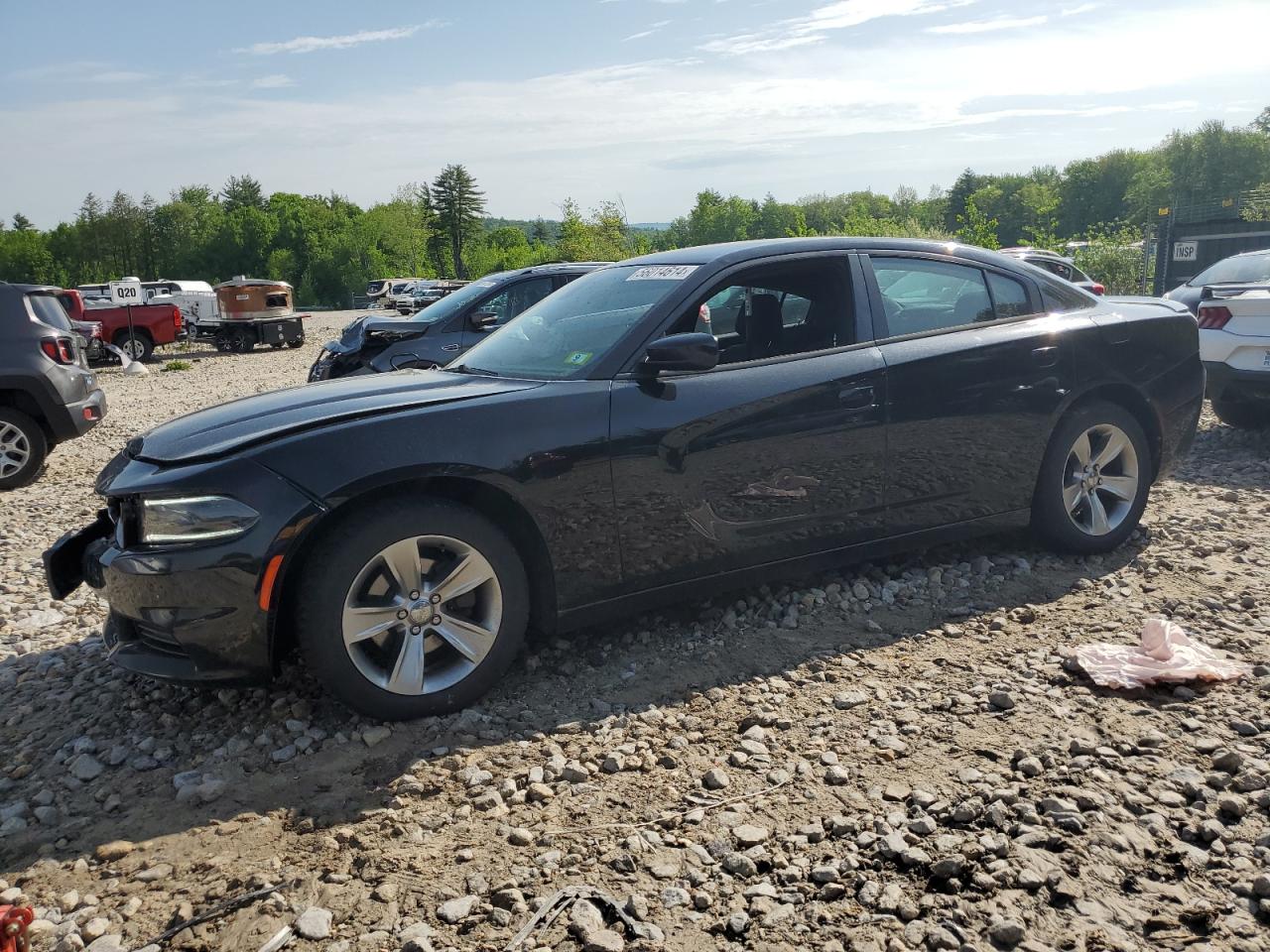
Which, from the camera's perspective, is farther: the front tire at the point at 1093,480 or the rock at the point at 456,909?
the front tire at the point at 1093,480

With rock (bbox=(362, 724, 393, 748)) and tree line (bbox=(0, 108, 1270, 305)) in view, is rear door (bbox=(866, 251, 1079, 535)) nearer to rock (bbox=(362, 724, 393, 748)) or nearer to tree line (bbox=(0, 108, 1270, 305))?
rock (bbox=(362, 724, 393, 748))

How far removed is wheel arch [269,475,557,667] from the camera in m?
3.37

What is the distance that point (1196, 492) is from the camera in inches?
262

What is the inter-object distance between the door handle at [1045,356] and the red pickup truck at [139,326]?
23.1m

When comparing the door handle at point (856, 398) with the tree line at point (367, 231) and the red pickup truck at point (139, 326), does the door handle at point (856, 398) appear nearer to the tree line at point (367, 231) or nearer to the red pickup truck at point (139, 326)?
the red pickup truck at point (139, 326)

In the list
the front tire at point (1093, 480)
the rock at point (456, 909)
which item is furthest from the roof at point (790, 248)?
the rock at point (456, 909)

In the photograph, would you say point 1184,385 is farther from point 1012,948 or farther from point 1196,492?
point 1012,948

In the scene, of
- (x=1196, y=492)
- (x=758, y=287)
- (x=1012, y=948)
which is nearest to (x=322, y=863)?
(x=1012, y=948)

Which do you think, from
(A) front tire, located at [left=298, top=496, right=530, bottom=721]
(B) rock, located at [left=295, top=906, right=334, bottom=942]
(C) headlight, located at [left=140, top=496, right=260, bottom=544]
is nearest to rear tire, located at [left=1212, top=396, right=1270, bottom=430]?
(A) front tire, located at [left=298, top=496, right=530, bottom=721]

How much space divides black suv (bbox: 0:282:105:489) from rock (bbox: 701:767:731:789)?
25.6ft

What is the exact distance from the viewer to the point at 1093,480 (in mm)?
5141

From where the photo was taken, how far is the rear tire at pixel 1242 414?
8633mm

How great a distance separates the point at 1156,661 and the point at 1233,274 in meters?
7.84

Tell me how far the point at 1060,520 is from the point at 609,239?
5182cm
